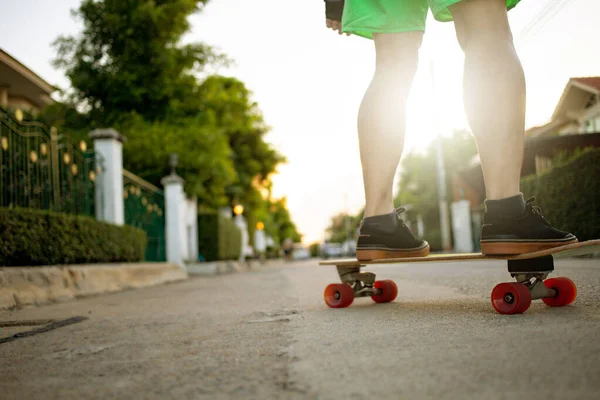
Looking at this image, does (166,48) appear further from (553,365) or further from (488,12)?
(553,365)

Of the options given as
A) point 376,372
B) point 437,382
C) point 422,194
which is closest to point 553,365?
point 437,382

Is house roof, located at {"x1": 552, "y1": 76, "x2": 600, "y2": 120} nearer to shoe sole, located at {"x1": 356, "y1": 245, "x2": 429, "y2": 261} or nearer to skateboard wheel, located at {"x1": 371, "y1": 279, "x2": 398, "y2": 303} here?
skateboard wheel, located at {"x1": 371, "y1": 279, "x2": 398, "y2": 303}

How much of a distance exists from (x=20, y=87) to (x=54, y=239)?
662 inches

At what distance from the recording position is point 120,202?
9.46m

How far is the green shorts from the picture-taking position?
2738 millimetres

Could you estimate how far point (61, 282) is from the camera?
6.02m

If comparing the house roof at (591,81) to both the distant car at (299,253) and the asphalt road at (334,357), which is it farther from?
the distant car at (299,253)

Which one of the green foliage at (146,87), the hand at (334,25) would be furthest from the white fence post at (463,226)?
the hand at (334,25)

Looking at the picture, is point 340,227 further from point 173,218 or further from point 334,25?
point 334,25

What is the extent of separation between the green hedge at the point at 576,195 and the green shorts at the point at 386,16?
7.30 m

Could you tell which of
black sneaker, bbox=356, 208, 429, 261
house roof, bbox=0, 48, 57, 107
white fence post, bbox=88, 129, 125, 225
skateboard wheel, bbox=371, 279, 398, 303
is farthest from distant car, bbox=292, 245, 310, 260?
black sneaker, bbox=356, 208, 429, 261

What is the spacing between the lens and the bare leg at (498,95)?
244cm

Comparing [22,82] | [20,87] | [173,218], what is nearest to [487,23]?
[173,218]

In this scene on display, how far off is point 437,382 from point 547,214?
987 cm
